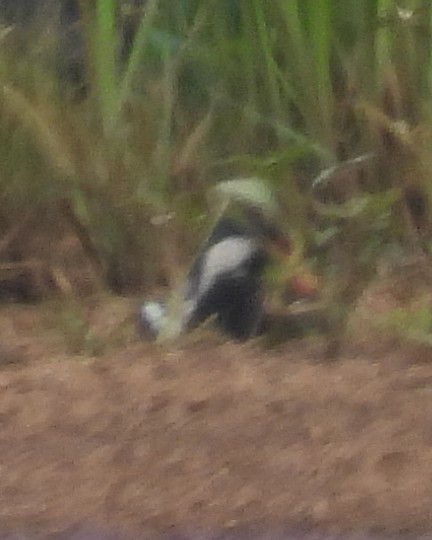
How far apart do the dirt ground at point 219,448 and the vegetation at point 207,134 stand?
304 millimetres

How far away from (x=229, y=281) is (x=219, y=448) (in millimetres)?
368

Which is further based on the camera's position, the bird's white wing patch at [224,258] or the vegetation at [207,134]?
the vegetation at [207,134]

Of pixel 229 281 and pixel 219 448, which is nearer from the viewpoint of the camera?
pixel 219 448

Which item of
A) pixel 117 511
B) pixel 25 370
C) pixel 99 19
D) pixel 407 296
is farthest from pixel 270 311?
pixel 99 19

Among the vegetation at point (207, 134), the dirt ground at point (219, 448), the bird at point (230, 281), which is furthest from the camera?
the vegetation at point (207, 134)

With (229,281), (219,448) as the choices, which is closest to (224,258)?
(229,281)

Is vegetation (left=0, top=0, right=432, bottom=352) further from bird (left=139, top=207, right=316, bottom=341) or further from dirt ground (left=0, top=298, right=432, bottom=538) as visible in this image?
dirt ground (left=0, top=298, right=432, bottom=538)

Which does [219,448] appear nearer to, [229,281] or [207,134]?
[229,281]

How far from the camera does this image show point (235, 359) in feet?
2.83

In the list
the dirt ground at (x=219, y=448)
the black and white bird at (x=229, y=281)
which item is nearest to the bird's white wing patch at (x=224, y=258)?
the black and white bird at (x=229, y=281)

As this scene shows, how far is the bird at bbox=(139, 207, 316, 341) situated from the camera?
3.27ft

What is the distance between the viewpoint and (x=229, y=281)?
1.06 m

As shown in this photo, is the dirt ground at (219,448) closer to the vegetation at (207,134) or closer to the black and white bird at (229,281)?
the black and white bird at (229,281)

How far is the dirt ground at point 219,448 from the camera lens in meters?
0.66
